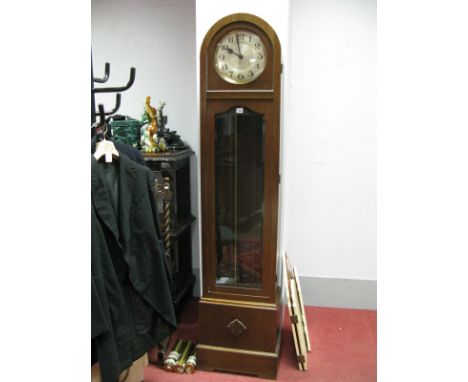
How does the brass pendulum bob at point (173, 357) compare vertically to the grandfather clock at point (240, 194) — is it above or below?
below

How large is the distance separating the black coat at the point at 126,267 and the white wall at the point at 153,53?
53.2 inches

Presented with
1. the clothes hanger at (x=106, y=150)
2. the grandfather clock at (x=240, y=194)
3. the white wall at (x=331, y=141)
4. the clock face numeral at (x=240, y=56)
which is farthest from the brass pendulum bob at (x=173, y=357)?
the clock face numeral at (x=240, y=56)

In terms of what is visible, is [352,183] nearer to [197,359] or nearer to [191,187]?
[191,187]

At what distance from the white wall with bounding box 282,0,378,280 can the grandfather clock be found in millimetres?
685

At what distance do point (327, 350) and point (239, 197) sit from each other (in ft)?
3.65

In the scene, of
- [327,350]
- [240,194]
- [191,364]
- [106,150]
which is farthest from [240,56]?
[327,350]

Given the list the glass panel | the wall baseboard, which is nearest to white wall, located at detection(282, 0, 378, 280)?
the wall baseboard

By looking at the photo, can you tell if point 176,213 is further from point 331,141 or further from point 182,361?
point 331,141

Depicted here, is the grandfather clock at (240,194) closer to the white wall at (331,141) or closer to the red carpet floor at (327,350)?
the red carpet floor at (327,350)

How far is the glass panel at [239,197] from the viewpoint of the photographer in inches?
89.2

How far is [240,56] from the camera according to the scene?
2184mm

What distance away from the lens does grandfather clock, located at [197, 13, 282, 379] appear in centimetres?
218

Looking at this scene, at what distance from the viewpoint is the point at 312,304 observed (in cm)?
320
